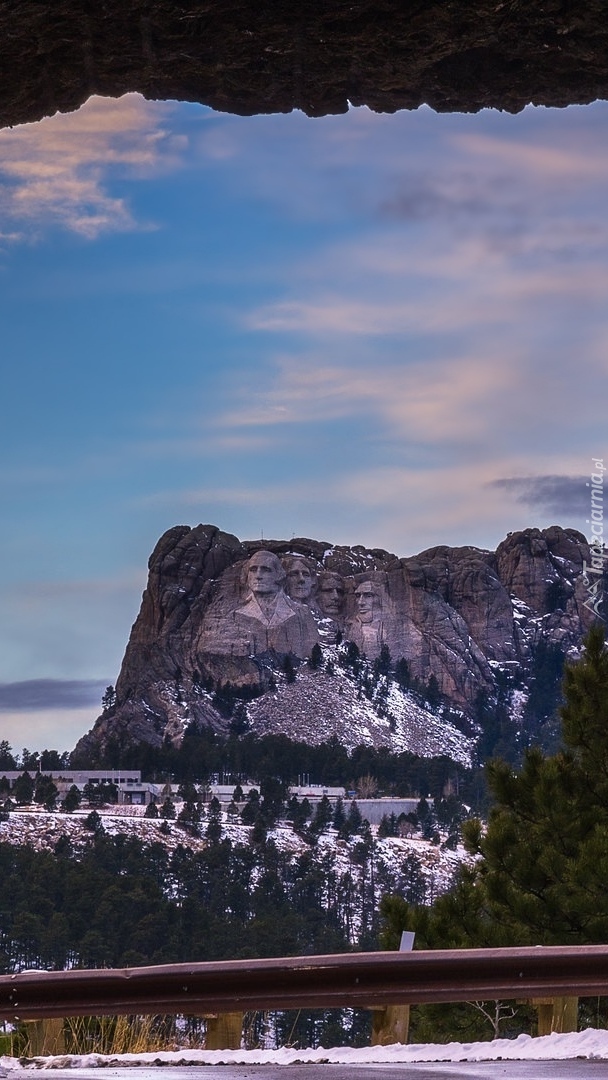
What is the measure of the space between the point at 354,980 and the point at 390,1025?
1.61ft

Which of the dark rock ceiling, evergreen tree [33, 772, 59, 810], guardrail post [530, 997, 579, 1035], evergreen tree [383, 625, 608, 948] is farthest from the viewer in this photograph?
evergreen tree [33, 772, 59, 810]

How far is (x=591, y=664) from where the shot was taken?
1395 cm

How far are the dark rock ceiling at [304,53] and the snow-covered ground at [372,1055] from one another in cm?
399

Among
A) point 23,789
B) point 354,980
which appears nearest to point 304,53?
point 354,980

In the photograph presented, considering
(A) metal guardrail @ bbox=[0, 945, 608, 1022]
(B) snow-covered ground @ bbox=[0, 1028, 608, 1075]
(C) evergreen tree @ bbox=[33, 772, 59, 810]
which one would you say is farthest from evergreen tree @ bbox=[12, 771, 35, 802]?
(A) metal guardrail @ bbox=[0, 945, 608, 1022]

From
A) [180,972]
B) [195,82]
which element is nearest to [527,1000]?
[180,972]

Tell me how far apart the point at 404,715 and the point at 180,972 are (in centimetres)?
18094

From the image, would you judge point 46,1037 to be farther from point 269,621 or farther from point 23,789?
point 269,621

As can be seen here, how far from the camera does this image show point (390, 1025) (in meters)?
5.89

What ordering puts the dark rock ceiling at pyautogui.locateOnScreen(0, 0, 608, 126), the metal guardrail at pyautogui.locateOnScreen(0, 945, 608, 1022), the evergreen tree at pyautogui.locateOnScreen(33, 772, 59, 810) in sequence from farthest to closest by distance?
the evergreen tree at pyautogui.locateOnScreen(33, 772, 59, 810), the metal guardrail at pyautogui.locateOnScreen(0, 945, 608, 1022), the dark rock ceiling at pyautogui.locateOnScreen(0, 0, 608, 126)

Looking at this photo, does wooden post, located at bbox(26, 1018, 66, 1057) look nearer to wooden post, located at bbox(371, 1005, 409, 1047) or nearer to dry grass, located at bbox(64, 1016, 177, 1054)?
dry grass, located at bbox(64, 1016, 177, 1054)

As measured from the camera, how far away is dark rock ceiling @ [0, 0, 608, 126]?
3.21 m

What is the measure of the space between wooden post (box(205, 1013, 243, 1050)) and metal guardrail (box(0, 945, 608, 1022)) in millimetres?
175

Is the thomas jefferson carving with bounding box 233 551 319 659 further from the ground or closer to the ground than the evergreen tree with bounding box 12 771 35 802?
further from the ground
